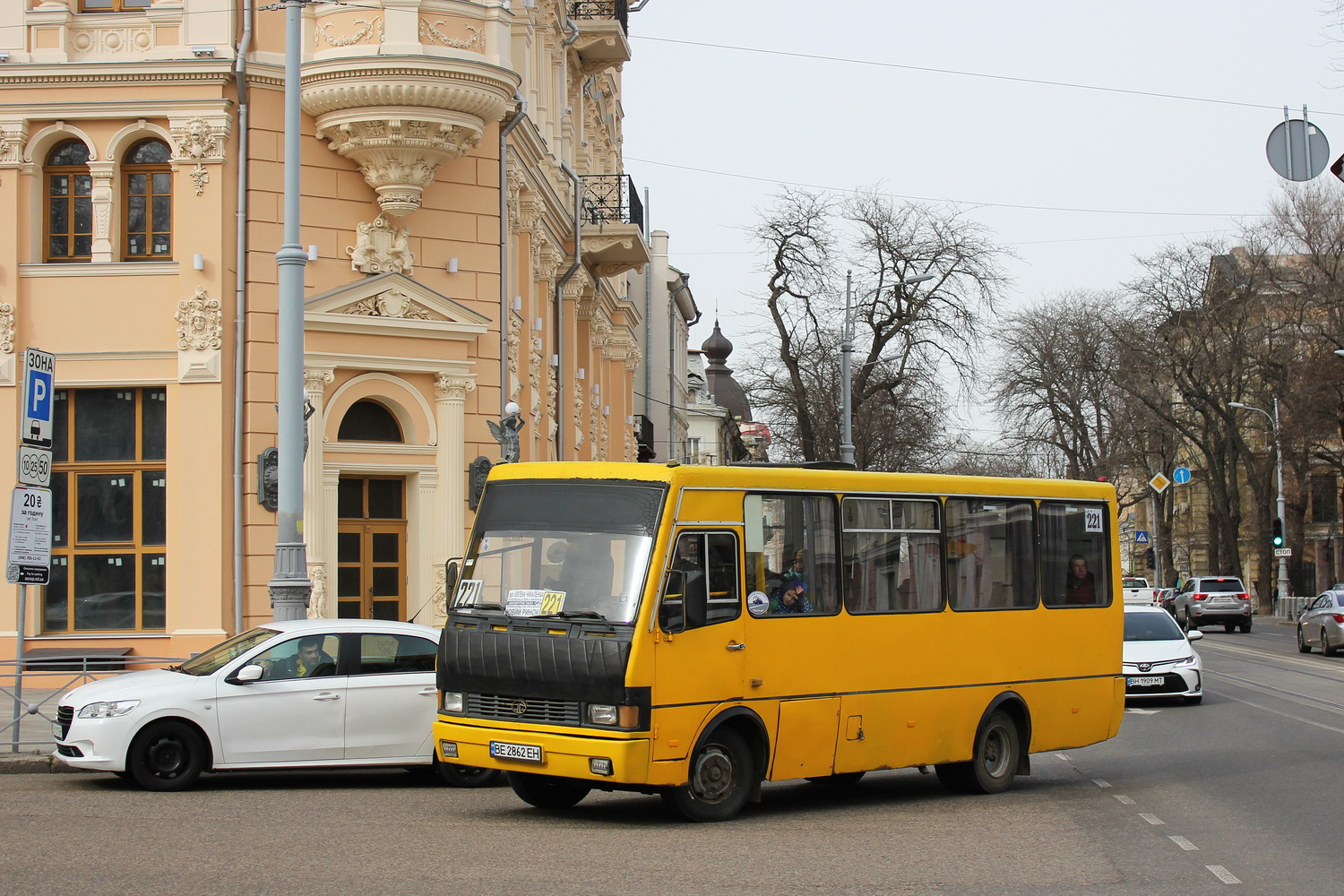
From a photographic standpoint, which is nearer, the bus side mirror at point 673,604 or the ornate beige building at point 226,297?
the bus side mirror at point 673,604

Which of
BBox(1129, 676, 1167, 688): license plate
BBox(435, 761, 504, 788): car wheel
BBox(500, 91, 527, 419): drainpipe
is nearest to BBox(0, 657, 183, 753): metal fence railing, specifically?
BBox(435, 761, 504, 788): car wheel

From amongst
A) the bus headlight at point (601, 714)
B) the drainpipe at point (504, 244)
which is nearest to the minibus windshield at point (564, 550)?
the bus headlight at point (601, 714)

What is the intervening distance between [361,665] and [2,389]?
11588mm

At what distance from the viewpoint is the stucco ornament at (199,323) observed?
22812mm

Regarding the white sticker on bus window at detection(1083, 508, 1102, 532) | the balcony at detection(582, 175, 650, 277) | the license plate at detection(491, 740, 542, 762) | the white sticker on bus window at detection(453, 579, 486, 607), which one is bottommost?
the license plate at detection(491, 740, 542, 762)

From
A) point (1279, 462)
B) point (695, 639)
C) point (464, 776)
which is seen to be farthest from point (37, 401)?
point (1279, 462)

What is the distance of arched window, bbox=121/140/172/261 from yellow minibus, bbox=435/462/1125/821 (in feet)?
43.3

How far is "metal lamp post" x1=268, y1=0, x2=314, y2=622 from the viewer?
16.5 meters

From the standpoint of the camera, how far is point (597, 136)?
3900cm

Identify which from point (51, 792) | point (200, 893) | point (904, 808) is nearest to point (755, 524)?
point (904, 808)

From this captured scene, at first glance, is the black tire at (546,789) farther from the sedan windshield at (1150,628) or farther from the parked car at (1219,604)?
the parked car at (1219,604)

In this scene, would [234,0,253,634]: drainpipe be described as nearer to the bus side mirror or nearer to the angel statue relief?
the angel statue relief

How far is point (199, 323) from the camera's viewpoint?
22891mm

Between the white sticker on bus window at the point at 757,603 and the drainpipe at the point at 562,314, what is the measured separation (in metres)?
19.3
